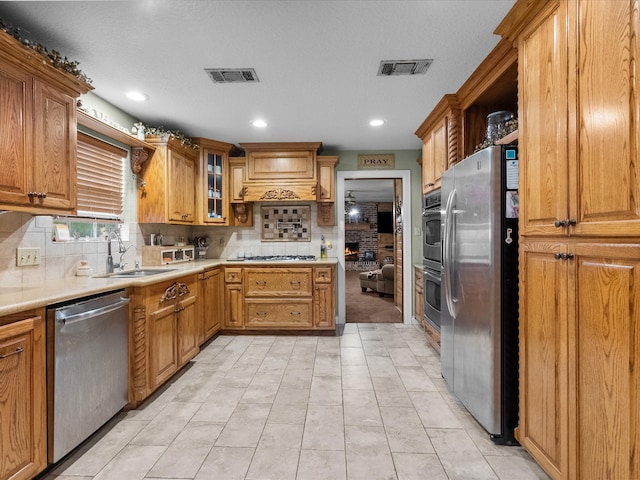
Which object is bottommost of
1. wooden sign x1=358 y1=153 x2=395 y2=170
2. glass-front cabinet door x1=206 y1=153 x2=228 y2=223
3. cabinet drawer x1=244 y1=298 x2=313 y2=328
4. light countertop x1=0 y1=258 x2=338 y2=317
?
cabinet drawer x1=244 y1=298 x2=313 y2=328

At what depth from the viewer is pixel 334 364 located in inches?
124

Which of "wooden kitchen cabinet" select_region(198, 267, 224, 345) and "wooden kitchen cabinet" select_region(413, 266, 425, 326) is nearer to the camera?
"wooden kitchen cabinet" select_region(198, 267, 224, 345)

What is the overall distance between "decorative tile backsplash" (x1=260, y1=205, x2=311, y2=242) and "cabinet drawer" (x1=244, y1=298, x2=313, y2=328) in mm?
1017

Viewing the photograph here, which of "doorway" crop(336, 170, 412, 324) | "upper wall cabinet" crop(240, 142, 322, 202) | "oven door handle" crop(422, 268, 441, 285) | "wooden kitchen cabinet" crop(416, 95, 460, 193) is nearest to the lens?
"wooden kitchen cabinet" crop(416, 95, 460, 193)

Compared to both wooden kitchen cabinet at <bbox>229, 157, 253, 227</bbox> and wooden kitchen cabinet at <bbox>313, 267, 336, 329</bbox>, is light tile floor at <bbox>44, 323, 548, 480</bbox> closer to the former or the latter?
wooden kitchen cabinet at <bbox>313, 267, 336, 329</bbox>

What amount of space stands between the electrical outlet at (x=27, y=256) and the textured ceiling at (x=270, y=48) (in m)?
1.33

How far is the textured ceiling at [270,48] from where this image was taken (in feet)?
6.07

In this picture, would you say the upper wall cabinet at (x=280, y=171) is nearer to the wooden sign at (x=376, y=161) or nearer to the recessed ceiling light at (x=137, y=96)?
the wooden sign at (x=376, y=161)

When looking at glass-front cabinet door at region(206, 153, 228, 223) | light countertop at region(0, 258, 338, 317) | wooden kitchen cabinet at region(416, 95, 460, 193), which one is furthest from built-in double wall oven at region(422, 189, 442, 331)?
glass-front cabinet door at region(206, 153, 228, 223)

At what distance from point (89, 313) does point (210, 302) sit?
1.90 meters

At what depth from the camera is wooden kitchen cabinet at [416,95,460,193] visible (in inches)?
117

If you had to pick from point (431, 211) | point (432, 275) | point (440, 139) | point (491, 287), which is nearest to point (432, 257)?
point (432, 275)

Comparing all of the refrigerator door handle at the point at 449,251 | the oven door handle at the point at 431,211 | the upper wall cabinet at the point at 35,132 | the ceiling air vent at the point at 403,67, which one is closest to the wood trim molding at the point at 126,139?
the upper wall cabinet at the point at 35,132

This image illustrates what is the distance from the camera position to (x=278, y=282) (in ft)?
13.3
